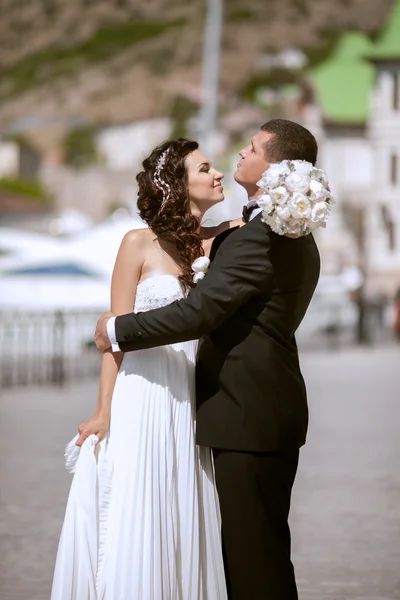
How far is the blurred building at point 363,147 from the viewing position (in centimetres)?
3900

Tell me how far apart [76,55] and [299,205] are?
85.6 metres

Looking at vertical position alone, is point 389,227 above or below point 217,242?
above

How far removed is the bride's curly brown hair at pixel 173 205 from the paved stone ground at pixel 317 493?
71.9 inches

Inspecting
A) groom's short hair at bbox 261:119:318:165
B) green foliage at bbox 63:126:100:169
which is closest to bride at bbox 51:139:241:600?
groom's short hair at bbox 261:119:318:165

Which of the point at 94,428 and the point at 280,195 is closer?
the point at 280,195

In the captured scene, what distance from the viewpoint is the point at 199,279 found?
3693mm

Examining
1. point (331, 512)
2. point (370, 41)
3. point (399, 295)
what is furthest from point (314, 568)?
point (370, 41)

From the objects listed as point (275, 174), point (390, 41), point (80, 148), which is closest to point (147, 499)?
point (275, 174)

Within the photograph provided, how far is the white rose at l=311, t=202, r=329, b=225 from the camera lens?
3.50 m

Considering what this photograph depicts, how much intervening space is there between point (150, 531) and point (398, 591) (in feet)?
5.94

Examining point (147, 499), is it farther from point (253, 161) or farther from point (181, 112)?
point (181, 112)

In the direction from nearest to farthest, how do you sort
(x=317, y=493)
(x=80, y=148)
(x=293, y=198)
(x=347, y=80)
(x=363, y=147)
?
(x=293, y=198) → (x=317, y=493) → (x=363, y=147) → (x=347, y=80) → (x=80, y=148)

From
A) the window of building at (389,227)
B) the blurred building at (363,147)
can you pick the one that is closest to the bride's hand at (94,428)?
the blurred building at (363,147)

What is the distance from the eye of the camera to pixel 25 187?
9250 centimetres
